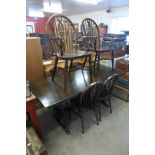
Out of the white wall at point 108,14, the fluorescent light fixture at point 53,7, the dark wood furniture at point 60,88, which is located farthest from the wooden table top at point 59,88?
the white wall at point 108,14

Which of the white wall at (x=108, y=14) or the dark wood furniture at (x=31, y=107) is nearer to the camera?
the dark wood furniture at (x=31, y=107)

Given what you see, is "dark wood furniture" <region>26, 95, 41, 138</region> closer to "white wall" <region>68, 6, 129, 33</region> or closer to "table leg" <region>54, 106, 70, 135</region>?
"table leg" <region>54, 106, 70, 135</region>

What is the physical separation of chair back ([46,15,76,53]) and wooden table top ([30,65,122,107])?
0.46 m

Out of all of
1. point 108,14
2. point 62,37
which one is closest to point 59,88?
point 62,37

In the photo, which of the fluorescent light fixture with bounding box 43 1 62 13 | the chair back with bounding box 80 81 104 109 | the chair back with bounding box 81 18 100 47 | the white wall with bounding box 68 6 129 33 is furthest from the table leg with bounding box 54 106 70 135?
the white wall with bounding box 68 6 129 33

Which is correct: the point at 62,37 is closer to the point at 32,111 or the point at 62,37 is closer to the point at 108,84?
the point at 108,84

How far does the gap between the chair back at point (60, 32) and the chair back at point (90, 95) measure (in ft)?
2.15

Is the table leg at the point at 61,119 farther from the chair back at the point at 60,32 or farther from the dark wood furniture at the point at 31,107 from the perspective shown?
the chair back at the point at 60,32

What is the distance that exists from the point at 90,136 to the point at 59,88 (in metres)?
0.79

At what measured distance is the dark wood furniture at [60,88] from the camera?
145cm
